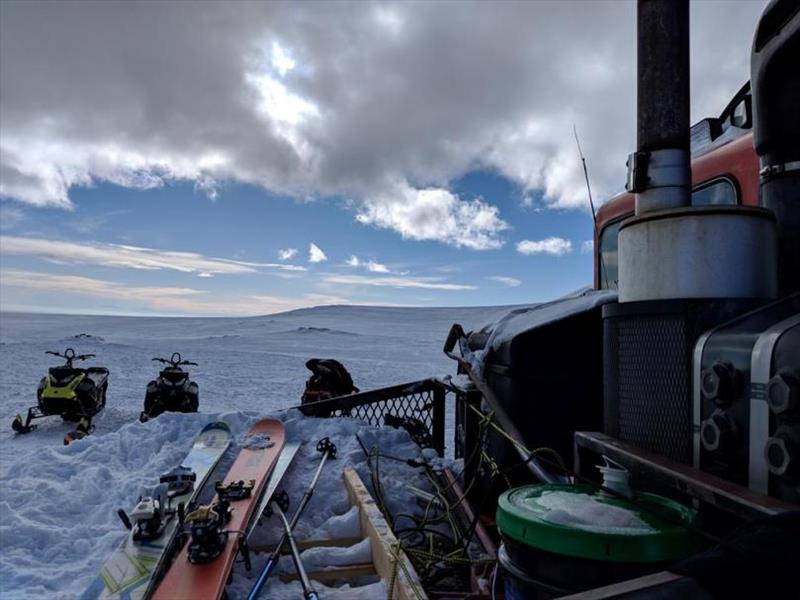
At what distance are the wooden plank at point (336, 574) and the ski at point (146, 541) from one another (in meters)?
0.62

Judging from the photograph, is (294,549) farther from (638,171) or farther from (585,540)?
(638,171)

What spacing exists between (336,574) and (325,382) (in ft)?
12.1

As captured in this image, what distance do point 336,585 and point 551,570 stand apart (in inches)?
72.2

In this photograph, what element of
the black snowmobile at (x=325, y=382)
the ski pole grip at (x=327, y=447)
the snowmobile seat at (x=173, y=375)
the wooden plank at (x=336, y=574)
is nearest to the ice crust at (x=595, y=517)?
the wooden plank at (x=336, y=574)

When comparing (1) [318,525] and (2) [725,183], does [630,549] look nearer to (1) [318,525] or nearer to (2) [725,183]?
(2) [725,183]

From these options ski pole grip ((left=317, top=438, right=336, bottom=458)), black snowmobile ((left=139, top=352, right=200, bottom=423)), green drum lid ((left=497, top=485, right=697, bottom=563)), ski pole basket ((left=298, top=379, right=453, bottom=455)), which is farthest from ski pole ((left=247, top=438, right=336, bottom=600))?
black snowmobile ((left=139, top=352, right=200, bottom=423))

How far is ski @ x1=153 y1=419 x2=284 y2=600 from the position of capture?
265cm

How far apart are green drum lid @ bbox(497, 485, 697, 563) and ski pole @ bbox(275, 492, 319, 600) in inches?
53.2

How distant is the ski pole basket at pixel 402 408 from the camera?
546 cm

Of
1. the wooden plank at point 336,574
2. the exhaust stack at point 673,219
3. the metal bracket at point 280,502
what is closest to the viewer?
the exhaust stack at point 673,219

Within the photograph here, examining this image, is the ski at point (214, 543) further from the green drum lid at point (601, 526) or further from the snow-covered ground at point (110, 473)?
the green drum lid at point (601, 526)

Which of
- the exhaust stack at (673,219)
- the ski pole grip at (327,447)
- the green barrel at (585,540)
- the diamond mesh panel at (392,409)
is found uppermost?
the exhaust stack at (673,219)

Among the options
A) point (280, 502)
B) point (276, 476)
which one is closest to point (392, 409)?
point (276, 476)

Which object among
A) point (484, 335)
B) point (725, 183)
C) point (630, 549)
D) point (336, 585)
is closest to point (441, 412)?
point (484, 335)
